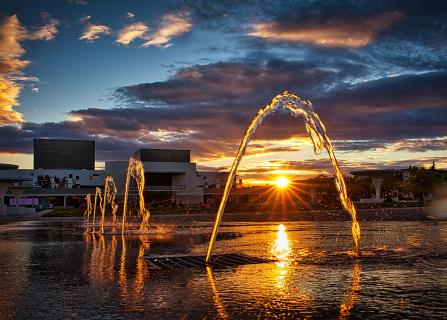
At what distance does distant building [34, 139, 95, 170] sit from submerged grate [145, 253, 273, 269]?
149m

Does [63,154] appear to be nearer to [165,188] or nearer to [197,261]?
[165,188]

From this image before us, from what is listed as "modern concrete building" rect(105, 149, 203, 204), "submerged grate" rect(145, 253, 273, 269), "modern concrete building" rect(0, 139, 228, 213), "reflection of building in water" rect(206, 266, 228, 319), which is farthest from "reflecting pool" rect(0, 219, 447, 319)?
"modern concrete building" rect(105, 149, 203, 204)

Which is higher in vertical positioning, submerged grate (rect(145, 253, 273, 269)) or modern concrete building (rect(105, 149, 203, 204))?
modern concrete building (rect(105, 149, 203, 204))

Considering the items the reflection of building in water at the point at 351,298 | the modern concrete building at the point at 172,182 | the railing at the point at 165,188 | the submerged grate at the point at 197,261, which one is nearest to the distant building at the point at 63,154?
the modern concrete building at the point at 172,182

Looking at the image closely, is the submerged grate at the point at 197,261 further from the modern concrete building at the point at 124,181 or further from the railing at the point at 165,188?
the railing at the point at 165,188

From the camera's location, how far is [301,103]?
16.7 metres

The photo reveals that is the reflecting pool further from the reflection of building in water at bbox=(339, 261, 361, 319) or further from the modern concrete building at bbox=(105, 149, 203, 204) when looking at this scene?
the modern concrete building at bbox=(105, 149, 203, 204)

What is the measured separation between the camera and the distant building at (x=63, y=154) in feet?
513

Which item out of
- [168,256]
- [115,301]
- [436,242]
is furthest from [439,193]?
[115,301]

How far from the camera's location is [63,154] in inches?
6250

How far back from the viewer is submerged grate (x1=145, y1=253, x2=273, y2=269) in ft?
44.7

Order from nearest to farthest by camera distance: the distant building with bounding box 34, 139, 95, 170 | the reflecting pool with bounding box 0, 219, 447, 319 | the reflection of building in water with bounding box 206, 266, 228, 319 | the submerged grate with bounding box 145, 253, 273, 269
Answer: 1. the reflection of building in water with bounding box 206, 266, 228, 319
2. the reflecting pool with bounding box 0, 219, 447, 319
3. the submerged grate with bounding box 145, 253, 273, 269
4. the distant building with bounding box 34, 139, 95, 170

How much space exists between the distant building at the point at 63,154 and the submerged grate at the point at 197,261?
149 m

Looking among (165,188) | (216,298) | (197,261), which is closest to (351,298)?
(216,298)
